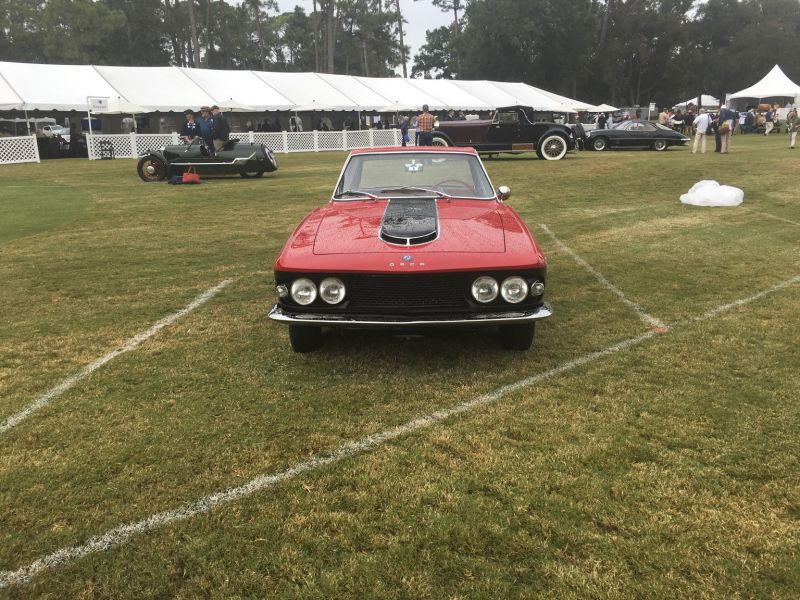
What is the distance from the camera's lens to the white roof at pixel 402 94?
110 ft

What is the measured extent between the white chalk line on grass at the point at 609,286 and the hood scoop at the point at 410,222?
6.46 feet

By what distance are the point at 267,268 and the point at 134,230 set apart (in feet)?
11.3

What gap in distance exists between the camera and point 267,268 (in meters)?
6.66

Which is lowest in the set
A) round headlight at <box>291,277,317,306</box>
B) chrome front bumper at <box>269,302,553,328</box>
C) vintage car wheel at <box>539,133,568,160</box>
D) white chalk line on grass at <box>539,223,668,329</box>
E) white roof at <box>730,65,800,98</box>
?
white chalk line on grass at <box>539,223,668,329</box>

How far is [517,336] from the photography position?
4.01 m

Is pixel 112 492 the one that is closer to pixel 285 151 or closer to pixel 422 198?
pixel 422 198

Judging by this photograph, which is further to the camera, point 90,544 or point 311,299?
point 311,299

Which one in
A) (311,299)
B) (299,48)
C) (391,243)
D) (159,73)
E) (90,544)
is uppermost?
(299,48)

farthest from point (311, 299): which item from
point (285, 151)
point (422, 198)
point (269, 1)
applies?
point (269, 1)

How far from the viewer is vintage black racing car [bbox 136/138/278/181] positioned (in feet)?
48.7

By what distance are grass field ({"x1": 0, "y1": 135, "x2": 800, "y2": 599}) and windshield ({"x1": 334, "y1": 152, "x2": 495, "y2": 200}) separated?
121 cm

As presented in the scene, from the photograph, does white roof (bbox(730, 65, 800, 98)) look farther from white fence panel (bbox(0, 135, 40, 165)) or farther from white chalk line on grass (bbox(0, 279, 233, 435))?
white chalk line on grass (bbox(0, 279, 233, 435))

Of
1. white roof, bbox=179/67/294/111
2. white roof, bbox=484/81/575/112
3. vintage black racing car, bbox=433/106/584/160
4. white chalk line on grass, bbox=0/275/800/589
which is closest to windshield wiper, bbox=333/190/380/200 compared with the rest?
white chalk line on grass, bbox=0/275/800/589

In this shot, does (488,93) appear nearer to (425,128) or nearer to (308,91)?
(308,91)
